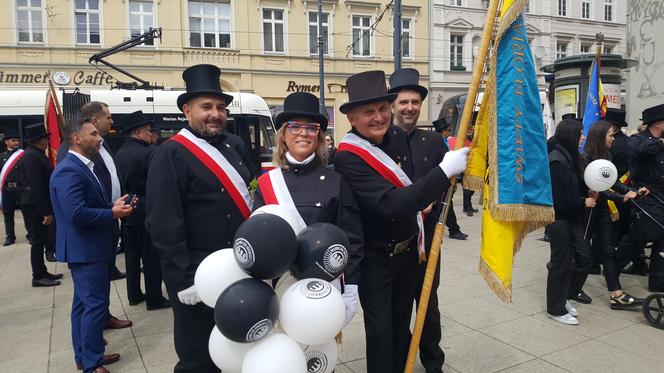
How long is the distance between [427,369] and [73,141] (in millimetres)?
3295

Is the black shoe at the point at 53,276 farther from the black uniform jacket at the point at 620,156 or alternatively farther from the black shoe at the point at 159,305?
the black uniform jacket at the point at 620,156

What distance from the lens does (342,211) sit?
2615 mm

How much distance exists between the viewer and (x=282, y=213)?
2.26 meters

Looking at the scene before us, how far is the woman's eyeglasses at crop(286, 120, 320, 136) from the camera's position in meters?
2.59

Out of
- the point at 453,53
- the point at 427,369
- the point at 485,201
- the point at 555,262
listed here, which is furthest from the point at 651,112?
the point at 453,53

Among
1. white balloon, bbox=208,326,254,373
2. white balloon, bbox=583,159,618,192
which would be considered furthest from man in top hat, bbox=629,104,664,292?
white balloon, bbox=208,326,254,373

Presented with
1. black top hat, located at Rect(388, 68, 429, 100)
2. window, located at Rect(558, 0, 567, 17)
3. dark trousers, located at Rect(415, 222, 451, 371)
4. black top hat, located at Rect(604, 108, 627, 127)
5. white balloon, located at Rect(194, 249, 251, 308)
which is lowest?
dark trousers, located at Rect(415, 222, 451, 371)

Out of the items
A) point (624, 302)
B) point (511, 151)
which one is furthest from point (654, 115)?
point (511, 151)

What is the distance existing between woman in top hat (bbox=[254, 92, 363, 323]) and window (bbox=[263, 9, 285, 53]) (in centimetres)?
2204

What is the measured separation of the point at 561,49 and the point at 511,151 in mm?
31122

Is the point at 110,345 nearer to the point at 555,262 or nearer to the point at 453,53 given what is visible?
the point at 555,262

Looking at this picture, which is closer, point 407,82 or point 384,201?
point 384,201

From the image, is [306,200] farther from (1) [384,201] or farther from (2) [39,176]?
(2) [39,176]

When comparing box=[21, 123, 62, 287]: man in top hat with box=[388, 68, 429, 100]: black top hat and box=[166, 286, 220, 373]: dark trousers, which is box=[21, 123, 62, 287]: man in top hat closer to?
box=[166, 286, 220, 373]: dark trousers
